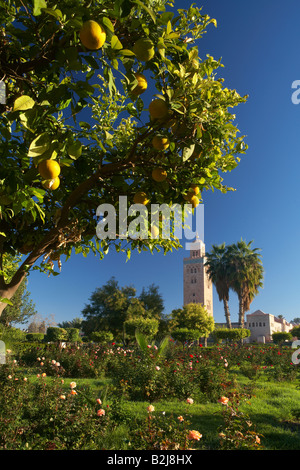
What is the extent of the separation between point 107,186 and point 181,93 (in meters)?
1.22

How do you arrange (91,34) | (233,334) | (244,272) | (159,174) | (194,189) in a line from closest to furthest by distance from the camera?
(91,34) < (159,174) < (194,189) < (233,334) < (244,272)

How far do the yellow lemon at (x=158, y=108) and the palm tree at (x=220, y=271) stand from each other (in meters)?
33.9

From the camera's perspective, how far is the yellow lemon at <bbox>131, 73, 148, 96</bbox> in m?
1.88

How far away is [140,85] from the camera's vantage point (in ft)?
6.18

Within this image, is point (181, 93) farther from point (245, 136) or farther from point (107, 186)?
point (107, 186)

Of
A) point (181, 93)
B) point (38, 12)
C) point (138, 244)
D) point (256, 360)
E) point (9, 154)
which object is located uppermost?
point (38, 12)

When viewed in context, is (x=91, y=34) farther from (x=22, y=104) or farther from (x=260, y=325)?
(x=260, y=325)

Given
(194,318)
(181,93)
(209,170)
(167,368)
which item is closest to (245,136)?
(209,170)

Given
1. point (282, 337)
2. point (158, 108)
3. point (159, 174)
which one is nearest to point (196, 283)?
point (282, 337)

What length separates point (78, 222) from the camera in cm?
327

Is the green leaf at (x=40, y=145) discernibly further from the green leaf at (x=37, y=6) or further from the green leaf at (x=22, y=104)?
the green leaf at (x=37, y=6)

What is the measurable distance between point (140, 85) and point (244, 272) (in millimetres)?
33501

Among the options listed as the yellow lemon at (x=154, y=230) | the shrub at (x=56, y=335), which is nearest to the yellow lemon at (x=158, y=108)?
the yellow lemon at (x=154, y=230)

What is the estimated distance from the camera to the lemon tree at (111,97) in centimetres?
171
